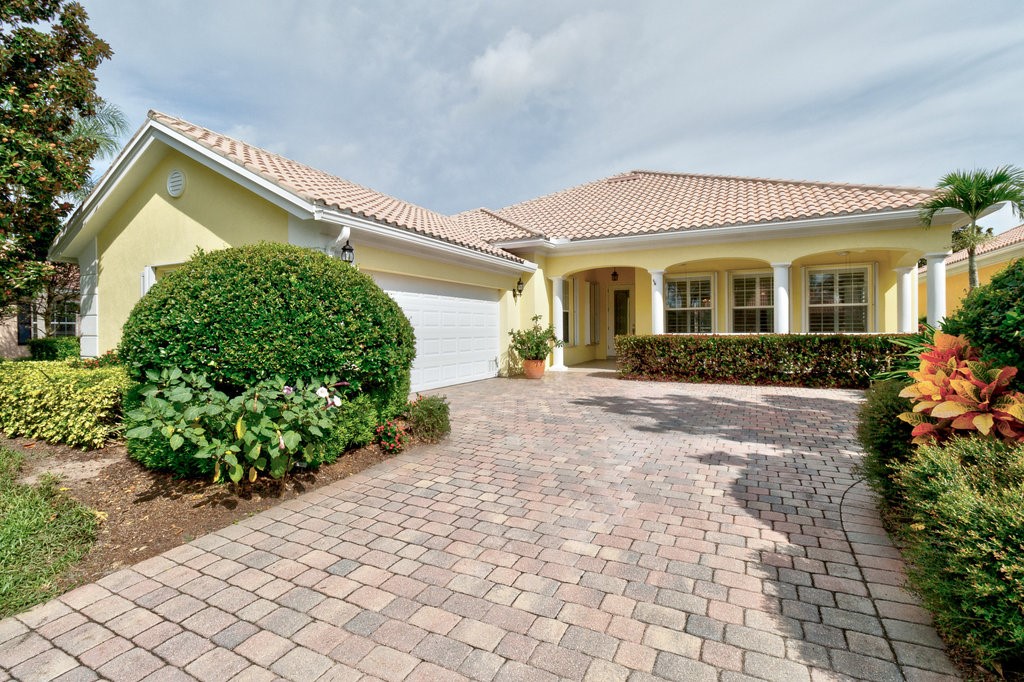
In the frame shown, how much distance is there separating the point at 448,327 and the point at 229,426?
270 inches

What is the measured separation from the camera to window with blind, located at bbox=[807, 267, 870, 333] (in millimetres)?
12516

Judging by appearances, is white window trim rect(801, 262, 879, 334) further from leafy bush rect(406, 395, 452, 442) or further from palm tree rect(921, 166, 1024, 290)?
leafy bush rect(406, 395, 452, 442)

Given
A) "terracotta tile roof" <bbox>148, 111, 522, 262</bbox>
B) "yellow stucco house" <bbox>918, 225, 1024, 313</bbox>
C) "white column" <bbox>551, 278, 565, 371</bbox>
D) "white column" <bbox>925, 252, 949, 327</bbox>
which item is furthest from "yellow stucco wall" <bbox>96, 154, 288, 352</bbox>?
"yellow stucco house" <bbox>918, 225, 1024, 313</bbox>

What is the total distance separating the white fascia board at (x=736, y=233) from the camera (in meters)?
10.0

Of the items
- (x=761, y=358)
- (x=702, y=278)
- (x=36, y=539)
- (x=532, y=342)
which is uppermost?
(x=702, y=278)

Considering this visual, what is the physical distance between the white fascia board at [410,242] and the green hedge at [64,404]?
3.41 metres

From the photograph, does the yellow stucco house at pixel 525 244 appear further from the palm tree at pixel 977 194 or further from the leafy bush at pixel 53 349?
the leafy bush at pixel 53 349

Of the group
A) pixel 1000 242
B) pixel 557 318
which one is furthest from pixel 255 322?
pixel 1000 242

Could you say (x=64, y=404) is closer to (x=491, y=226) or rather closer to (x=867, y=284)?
(x=491, y=226)

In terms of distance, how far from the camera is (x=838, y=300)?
12703 mm

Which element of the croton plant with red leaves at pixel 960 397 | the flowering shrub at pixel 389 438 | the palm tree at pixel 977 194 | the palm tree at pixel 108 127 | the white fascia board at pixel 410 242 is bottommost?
the flowering shrub at pixel 389 438

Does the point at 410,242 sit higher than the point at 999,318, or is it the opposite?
the point at 410,242

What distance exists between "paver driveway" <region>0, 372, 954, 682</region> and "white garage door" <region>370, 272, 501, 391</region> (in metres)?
5.05

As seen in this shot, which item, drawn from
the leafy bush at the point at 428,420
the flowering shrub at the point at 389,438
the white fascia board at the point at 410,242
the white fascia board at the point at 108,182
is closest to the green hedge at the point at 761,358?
the white fascia board at the point at 410,242
